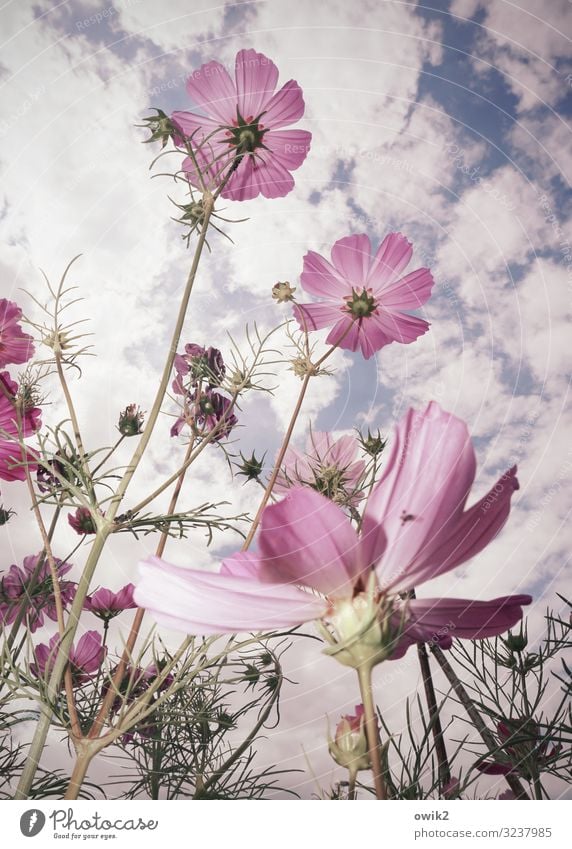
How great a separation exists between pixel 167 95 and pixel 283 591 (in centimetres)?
54

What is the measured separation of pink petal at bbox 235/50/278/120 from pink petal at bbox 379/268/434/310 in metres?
0.19

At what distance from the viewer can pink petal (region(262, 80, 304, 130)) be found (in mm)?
487

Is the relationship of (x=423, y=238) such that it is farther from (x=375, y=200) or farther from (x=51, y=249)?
(x=51, y=249)

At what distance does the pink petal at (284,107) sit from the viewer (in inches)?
19.2

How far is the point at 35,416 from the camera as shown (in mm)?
568

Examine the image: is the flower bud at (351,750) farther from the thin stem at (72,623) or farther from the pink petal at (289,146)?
the pink petal at (289,146)

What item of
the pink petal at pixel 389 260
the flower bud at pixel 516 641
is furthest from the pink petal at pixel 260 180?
the flower bud at pixel 516 641

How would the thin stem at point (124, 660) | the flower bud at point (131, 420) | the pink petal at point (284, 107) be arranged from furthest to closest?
the flower bud at point (131, 420), the pink petal at point (284, 107), the thin stem at point (124, 660)

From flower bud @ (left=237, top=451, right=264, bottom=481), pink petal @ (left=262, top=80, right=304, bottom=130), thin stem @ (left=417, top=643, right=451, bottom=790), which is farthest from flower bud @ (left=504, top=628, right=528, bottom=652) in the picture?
pink petal @ (left=262, top=80, right=304, bottom=130)

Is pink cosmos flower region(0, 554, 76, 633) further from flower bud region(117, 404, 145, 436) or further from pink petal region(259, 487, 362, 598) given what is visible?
pink petal region(259, 487, 362, 598)
